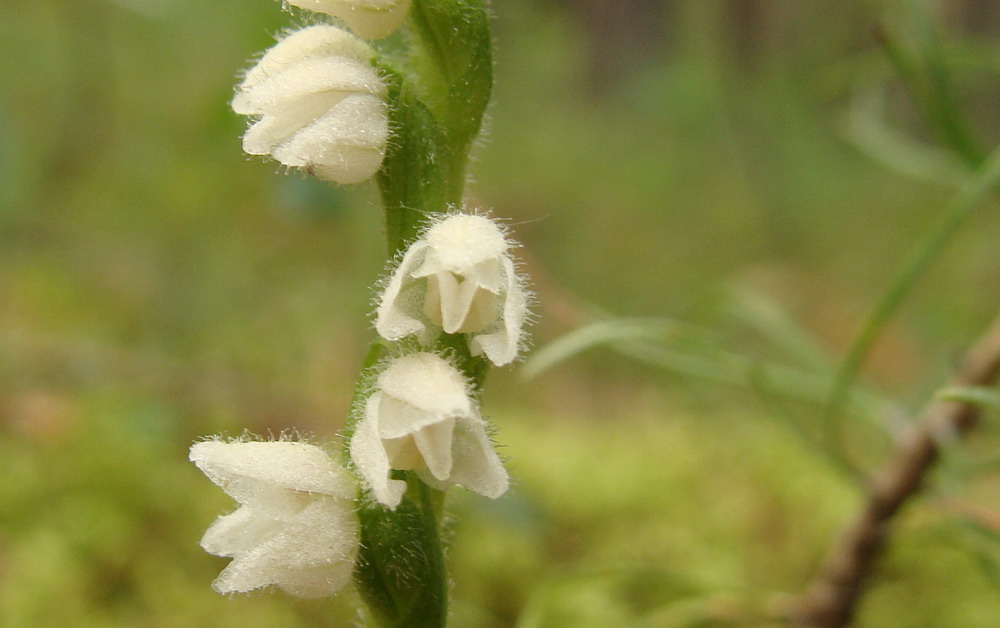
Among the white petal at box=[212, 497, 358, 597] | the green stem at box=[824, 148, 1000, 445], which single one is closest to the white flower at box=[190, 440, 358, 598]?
the white petal at box=[212, 497, 358, 597]

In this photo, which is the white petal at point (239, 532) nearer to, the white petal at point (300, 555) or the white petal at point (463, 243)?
the white petal at point (300, 555)

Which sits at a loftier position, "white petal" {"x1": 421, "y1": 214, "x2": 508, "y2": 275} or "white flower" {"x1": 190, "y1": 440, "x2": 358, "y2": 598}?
"white petal" {"x1": 421, "y1": 214, "x2": 508, "y2": 275}

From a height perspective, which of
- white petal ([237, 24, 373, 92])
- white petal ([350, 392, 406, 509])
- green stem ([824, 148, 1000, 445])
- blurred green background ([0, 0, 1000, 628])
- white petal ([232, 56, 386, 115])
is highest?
blurred green background ([0, 0, 1000, 628])

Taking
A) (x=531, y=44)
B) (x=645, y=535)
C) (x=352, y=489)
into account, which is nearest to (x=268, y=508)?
(x=352, y=489)

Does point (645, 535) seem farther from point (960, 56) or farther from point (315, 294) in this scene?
point (315, 294)

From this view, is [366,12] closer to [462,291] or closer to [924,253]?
[462,291]

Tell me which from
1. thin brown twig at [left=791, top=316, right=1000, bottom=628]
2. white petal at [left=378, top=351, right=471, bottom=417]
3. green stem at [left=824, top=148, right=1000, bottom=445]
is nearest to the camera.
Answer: white petal at [left=378, top=351, right=471, bottom=417]

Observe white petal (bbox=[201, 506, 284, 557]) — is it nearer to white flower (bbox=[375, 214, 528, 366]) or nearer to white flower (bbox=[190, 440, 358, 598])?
white flower (bbox=[190, 440, 358, 598])

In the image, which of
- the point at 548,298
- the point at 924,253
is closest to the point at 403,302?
the point at 924,253
